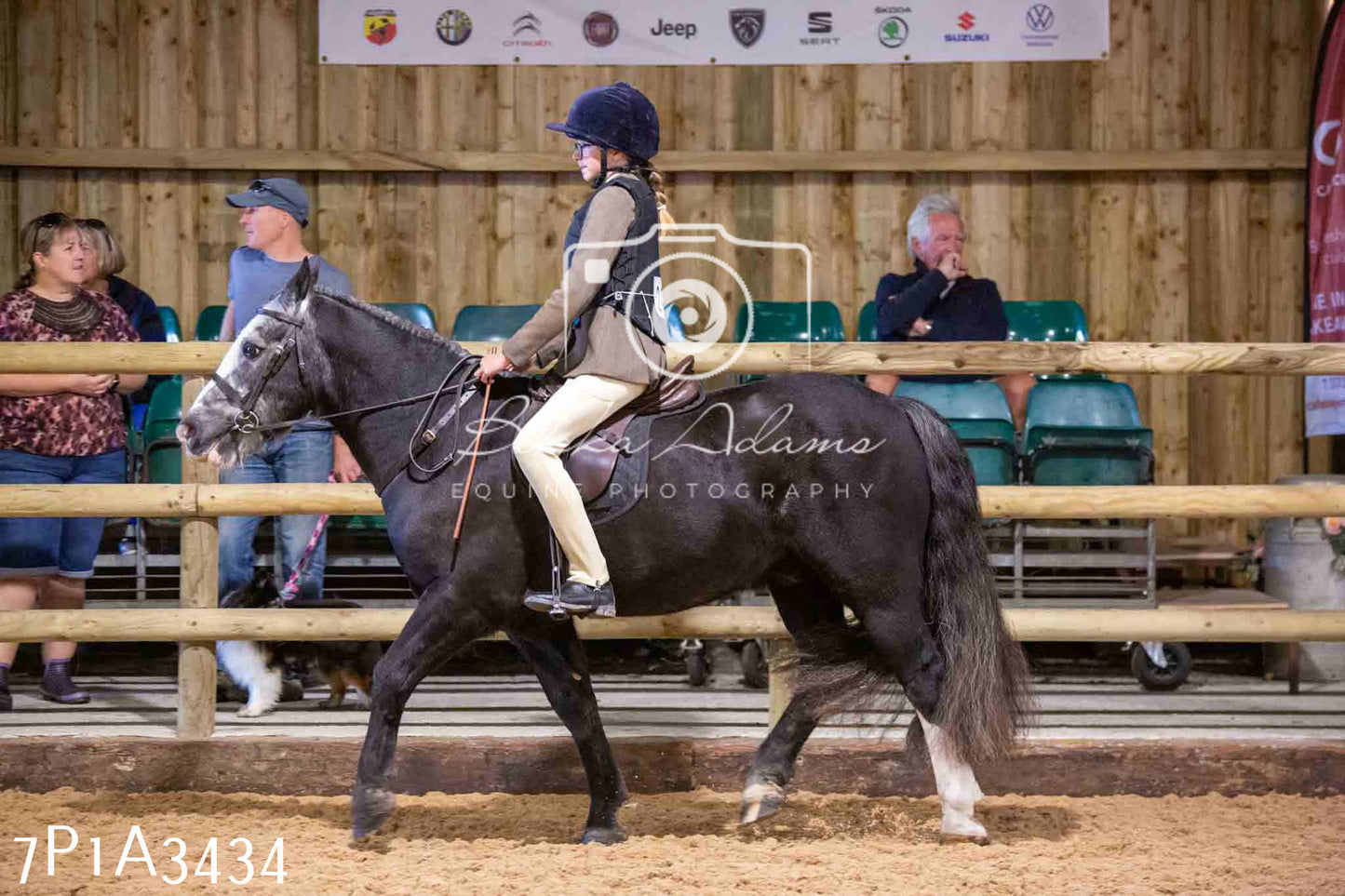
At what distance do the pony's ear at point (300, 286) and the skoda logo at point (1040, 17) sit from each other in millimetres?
5464

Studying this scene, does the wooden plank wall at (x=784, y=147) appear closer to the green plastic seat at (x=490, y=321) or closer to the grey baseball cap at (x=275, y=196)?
the green plastic seat at (x=490, y=321)

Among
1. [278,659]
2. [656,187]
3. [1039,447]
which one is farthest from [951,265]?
[278,659]

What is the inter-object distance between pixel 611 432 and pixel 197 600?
181 cm

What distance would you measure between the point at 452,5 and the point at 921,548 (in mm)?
5362

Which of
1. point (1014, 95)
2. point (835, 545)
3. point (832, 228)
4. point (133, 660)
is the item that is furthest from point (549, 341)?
point (1014, 95)

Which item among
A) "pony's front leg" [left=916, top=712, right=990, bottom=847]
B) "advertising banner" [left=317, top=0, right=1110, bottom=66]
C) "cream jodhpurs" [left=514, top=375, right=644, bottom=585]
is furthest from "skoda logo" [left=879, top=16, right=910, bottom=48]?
"pony's front leg" [left=916, top=712, right=990, bottom=847]

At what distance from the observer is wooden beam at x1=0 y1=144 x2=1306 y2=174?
8.24 meters

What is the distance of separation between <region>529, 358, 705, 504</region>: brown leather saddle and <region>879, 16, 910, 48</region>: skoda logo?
461 centimetres

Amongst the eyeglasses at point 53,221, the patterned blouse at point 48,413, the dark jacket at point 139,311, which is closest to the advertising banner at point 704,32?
the dark jacket at point 139,311

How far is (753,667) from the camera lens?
6.21m

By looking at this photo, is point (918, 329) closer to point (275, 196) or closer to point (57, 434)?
point (275, 196)

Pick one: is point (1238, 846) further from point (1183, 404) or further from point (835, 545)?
point (1183, 404)

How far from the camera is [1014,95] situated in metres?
8.45

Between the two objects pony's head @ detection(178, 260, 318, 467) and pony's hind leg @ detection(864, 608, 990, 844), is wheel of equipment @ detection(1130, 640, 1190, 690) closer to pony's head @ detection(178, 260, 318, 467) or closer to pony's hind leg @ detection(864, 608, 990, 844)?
pony's hind leg @ detection(864, 608, 990, 844)
